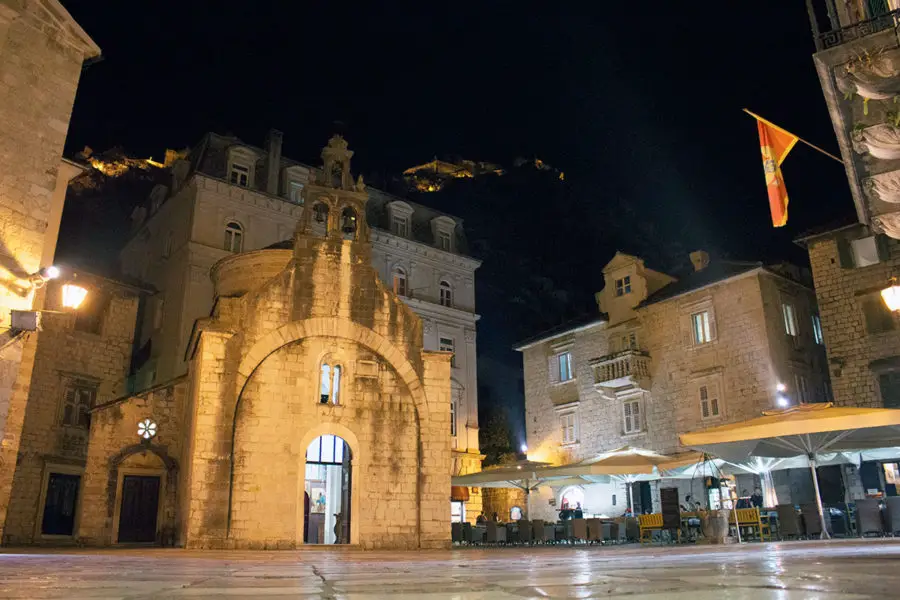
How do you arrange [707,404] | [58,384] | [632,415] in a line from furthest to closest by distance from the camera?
[632,415]
[707,404]
[58,384]

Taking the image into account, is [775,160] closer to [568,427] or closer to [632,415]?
[632,415]

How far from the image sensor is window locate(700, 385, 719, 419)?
29.3 metres

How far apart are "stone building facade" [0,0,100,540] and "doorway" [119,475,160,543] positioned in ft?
23.4

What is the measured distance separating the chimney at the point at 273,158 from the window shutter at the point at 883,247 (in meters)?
26.9

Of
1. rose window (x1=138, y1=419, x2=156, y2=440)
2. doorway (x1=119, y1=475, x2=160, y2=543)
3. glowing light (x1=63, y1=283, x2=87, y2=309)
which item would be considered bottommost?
doorway (x1=119, y1=475, x2=160, y2=543)

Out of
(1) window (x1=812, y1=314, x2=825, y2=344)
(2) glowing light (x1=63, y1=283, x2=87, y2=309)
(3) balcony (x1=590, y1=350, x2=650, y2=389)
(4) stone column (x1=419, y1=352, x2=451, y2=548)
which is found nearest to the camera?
(2) glowing light (x1=63, y1=283, x2=87, y2=309)

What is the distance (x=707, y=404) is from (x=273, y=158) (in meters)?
24.3

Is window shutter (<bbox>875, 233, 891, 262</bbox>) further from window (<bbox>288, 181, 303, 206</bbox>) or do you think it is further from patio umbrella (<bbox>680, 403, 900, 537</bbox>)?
window (<bbox>288, 181, 303, 206</bbox>)

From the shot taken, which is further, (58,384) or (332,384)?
(58,384)

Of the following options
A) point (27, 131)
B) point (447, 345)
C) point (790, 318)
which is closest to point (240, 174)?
point (447, 345)

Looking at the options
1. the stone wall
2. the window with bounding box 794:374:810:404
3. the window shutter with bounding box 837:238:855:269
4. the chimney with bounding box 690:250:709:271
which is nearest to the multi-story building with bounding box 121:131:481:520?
the stone wall

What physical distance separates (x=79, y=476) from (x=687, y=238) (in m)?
65.8

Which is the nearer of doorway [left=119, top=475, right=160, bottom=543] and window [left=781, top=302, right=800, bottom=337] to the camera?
doorway [left=119, top=475, right=160, bottom=543]

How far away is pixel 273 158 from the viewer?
36.0 metres
